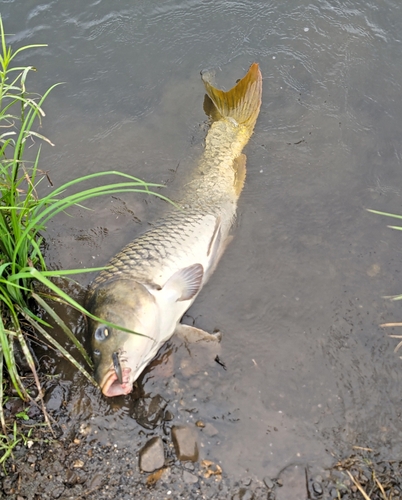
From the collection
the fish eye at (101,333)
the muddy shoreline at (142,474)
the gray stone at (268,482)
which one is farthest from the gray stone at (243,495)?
the fish eye at (101,333)

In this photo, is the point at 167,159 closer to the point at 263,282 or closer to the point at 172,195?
the point at 172,195

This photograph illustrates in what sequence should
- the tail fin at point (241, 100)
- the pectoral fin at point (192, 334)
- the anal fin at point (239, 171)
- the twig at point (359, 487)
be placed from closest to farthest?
1. the twig at point (359, 487)
2. the pectoral fin at point (192, 334)
3. the anal fin at point (239, 171)
4. the tail fin at point (241, 100)

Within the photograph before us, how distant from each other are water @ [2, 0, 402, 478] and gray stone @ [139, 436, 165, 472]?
185 mm

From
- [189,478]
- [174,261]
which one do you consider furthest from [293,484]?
[174,261]

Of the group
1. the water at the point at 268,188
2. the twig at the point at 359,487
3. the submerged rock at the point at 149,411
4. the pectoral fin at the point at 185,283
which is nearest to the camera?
the twig at the point at 359,487

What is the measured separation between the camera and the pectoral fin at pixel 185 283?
13.5ft

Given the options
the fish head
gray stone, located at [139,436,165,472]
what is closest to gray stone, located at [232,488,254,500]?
gray stone, located at [139,436,165,472]

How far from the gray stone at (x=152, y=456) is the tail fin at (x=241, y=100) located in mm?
3526

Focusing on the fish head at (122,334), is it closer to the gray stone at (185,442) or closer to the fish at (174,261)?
the fish at (174,261)

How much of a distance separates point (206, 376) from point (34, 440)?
4.58 feet

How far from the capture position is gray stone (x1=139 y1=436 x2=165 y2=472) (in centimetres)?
355

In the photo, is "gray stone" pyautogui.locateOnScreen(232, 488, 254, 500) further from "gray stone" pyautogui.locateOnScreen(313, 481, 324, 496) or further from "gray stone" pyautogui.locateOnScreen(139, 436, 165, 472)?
"gray stone" pyautogui.locateOnScreen(139, 436, 165, 472)

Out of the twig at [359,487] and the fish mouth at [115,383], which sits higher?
the fish mouth at [115,383]

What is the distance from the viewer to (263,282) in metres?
4.68
